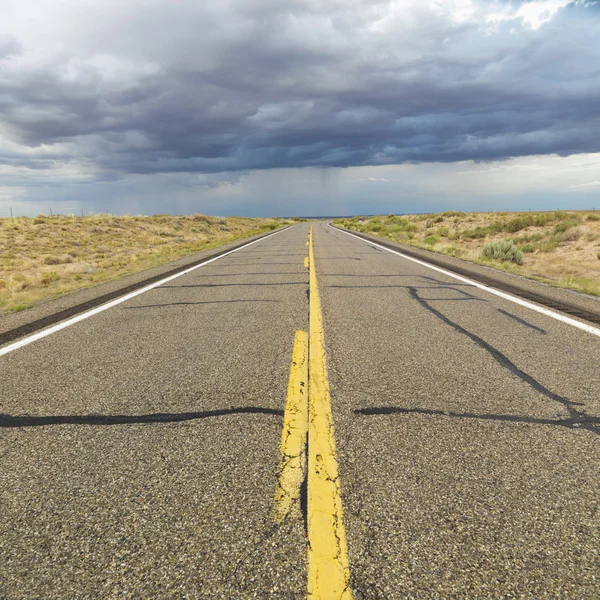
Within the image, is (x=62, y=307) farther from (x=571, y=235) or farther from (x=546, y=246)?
(x=571, y=235)

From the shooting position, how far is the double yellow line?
1734 mm

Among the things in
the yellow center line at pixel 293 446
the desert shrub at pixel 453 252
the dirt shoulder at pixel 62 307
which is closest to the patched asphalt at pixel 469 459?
the yellow center line at pixel 293 446

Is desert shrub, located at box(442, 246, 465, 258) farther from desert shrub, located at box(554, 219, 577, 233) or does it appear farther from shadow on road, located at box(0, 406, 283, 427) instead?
shadow on road, located at box(0, 406, 283, 427)

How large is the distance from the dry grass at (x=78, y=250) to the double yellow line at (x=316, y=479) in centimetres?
672

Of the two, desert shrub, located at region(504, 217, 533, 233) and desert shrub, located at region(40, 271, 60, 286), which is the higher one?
desert shrub, located at region(504, 217, 533, 233)

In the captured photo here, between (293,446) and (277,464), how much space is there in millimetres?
214

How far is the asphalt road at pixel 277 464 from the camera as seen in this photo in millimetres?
1765

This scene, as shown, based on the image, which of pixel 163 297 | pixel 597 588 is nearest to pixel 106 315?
pixel 163 297

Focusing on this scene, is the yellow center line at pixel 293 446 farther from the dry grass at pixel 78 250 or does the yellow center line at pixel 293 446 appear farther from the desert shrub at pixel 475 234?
the desert shrub at pixel 475 234

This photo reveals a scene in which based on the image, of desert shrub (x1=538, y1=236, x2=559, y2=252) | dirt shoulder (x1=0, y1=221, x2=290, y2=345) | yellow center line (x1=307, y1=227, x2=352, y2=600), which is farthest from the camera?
desert shrub (x1=538, y1=236, x2=559, y2=252)

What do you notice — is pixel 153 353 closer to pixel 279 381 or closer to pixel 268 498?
pixel 279 381

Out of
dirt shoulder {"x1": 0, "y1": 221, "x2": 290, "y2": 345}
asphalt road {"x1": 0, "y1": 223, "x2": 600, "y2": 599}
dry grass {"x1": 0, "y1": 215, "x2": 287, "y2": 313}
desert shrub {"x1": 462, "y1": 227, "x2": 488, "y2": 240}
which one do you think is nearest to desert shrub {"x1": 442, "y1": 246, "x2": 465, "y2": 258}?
dirt shoulder {"x1": 0, "y1": 221, "x2": 290, "y2": 345}

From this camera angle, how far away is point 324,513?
2072 millimetres

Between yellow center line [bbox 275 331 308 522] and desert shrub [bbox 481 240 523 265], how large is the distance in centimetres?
1386
